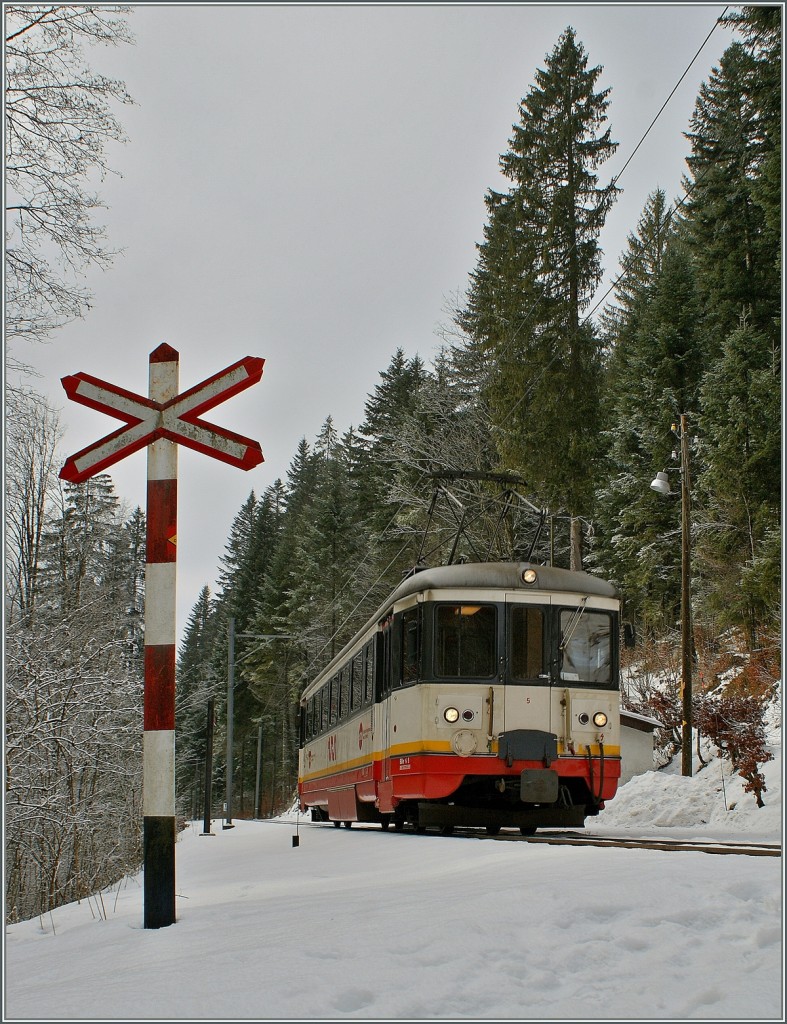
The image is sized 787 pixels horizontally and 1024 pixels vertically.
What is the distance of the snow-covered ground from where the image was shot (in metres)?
3.26

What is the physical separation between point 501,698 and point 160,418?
7054mm

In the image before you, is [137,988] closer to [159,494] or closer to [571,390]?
[159,494]

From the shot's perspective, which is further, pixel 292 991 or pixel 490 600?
pixel 490 600

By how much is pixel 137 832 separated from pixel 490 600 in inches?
799

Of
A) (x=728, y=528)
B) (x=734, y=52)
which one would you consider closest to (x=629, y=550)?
(x=728, y=528)

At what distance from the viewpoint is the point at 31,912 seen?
65.3 ft

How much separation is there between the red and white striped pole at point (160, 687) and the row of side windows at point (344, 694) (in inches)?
350

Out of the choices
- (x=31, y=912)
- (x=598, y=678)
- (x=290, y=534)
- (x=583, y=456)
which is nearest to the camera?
(x=598, y=678)

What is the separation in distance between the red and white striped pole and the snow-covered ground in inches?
8.3

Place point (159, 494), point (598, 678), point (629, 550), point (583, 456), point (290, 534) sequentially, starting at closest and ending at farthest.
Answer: point (159, 494) < point (598, 678) < point (583, 456) < point (629, 550) < point (290, 534)

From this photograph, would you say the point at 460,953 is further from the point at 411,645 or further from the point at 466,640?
the point at 411,645

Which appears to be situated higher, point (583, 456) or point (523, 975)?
point (583, 456)

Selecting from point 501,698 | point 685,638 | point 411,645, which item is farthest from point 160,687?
point 685,638

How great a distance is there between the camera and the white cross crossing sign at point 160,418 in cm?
528
